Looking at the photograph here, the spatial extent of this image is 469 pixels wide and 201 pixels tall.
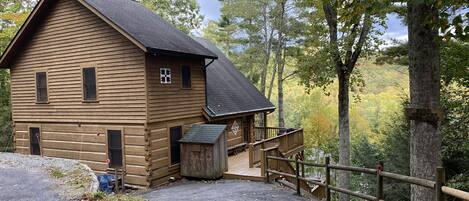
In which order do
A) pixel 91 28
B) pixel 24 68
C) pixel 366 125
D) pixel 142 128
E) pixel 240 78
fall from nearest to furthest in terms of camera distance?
pixel 142 128 < pixel 91 28 < pixel 24 68 < pixel 240 78 < pixel 366 125

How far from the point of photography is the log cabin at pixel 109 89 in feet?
42.3

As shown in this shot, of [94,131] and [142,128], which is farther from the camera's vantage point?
[94,131]

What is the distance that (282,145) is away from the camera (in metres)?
16.0

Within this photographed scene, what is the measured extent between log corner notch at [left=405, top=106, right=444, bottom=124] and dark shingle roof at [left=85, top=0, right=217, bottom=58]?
8.68 metres

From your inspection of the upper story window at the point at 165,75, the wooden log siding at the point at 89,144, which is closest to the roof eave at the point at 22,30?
the wooden log siding at the point at 89,144

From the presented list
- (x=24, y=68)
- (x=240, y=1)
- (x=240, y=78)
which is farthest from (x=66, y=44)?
(x=240, y=1)

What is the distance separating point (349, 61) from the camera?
43.5 feet

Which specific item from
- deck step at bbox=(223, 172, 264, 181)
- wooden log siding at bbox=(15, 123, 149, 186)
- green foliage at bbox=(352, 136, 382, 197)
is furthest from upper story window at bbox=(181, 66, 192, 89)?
green foliage at bbox=(352, 136, 382, 197)

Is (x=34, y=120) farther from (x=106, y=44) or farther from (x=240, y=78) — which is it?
(x=240, y=78)

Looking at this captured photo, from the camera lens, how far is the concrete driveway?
8277mm

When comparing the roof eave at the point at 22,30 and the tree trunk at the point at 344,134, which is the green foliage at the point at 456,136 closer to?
the tree trunk at the point at 344,134

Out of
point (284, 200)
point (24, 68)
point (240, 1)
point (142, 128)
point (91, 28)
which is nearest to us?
Result: point (284, 200)

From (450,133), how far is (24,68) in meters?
Result: 16.9

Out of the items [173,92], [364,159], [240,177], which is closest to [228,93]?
[173,92]
